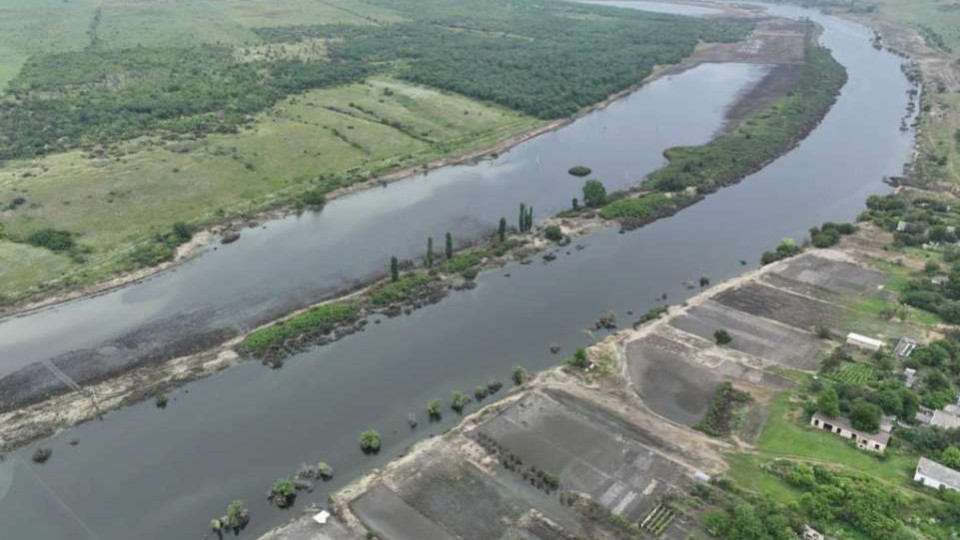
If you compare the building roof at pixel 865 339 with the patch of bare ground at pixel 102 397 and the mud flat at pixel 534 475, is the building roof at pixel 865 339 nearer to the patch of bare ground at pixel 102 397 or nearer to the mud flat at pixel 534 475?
the mud flat at pixel 534 475

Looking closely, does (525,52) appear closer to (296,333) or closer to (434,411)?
(296,333)

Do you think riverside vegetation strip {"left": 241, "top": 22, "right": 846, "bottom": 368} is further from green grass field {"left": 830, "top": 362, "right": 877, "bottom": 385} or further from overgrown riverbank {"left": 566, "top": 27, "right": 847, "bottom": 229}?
green grass field {"left": 830, "top": 362, "right": 877, "bottom": 385}

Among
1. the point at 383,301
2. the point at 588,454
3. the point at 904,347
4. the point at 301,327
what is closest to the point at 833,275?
the point at 904,347

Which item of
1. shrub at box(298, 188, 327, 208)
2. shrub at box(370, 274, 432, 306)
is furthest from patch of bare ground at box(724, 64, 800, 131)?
shrub at box(370, 274, 432, 306)

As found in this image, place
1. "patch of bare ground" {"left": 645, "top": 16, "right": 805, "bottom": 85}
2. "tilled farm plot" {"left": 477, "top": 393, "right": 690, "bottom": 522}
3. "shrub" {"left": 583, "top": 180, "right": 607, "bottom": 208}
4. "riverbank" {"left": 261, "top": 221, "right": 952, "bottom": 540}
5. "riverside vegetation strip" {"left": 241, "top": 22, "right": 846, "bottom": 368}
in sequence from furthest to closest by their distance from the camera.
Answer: "patch of bare ground" {"left": 645, "top": 16, "right": 805, "bottom": 85} < "shrub" {"left": 583, "top": 180, "right": 607, "bottom": 208} < "riverside vegetation strip" {"left": 241, "top": 22, "right": 846, "bottom": 368} < "tilled farm plot" {"left": 477, "top": 393, "right": 690, "bottom": 522} < "riverbank" {"left": 261, "top": 221, "right": 952, "bottom": 540}

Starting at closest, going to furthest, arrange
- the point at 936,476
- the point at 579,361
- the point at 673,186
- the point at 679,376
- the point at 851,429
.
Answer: the point at 936,476 → the point at 851,429 → the point at 679,376 → the point at 579,361 → the point at 673,186

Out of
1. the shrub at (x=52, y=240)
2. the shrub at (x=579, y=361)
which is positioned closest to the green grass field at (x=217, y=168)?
the shrub at (x=52, y=240)
